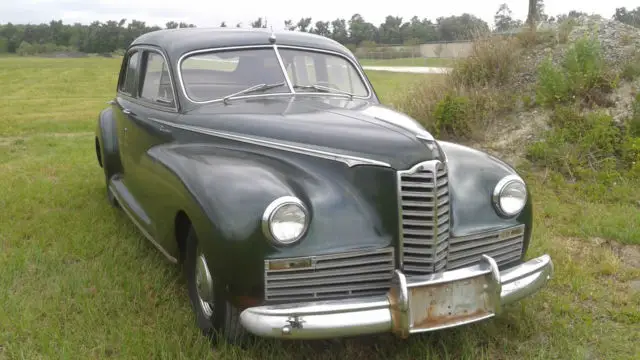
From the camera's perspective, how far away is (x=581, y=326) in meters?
3.25

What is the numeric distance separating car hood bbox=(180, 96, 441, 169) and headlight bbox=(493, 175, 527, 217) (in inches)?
18.7

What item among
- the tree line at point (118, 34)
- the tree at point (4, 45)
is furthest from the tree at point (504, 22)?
the tree at point (4, 45)

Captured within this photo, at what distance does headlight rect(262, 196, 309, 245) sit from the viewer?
260cm

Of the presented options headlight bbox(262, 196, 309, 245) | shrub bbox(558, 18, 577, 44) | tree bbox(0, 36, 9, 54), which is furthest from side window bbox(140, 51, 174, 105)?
tree bbox(0, 36, 9, 54)

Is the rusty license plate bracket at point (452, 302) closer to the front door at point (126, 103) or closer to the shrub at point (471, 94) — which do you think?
the front door at point (126, 103)

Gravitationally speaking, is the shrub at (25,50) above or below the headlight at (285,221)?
above

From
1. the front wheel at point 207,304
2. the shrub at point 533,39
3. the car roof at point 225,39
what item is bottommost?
the front wheel at point 207,304

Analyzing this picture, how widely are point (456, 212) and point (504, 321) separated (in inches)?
32.3

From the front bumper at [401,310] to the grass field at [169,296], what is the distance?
387 millimetres

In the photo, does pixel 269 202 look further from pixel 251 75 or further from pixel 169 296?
pixel 251 75

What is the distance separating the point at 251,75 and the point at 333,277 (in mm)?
1758

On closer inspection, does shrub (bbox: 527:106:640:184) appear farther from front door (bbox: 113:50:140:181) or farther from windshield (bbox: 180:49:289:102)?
front door (bbox: 113:50:140:181)

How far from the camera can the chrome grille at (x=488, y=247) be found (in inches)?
115

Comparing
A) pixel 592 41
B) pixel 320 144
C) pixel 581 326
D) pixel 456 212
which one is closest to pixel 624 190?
pixel 592 41
